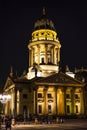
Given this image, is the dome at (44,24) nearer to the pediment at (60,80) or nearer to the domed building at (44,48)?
the domed building at (44,48)

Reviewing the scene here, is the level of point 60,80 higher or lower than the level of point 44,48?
lower

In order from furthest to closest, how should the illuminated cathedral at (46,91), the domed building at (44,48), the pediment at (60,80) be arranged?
the domed building at (44,48), the pediment at (60,80), the illuminated cathedral at (46,91)

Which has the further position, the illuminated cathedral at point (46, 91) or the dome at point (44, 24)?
the dome at point (44, 24)

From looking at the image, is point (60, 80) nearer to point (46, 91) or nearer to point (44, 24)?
point (46, 91)

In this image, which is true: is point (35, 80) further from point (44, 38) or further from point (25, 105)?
point (44, 38)

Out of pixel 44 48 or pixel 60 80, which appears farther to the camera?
pixel 44 48

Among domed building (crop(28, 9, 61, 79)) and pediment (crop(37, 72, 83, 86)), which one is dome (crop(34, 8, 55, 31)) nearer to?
domed building (crop(28, 9, 61, 79))

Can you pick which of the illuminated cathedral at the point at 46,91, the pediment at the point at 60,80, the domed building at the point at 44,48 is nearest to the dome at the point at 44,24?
the domed building at the point at 44,48

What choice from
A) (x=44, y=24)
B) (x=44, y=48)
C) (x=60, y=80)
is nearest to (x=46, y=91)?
(x=60, y=80)

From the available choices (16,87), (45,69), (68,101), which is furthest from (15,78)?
(68,101)

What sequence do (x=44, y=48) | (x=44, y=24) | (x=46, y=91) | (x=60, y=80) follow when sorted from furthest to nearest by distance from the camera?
(x=44, y=24) < (x=44, y=48) < (x=60, y=80) < (x=46, y=91)

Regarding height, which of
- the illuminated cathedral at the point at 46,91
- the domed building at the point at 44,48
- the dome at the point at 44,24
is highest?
the dome at the point at 44,24

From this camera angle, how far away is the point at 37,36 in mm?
102875

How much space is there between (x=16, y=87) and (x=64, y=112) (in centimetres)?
1560
